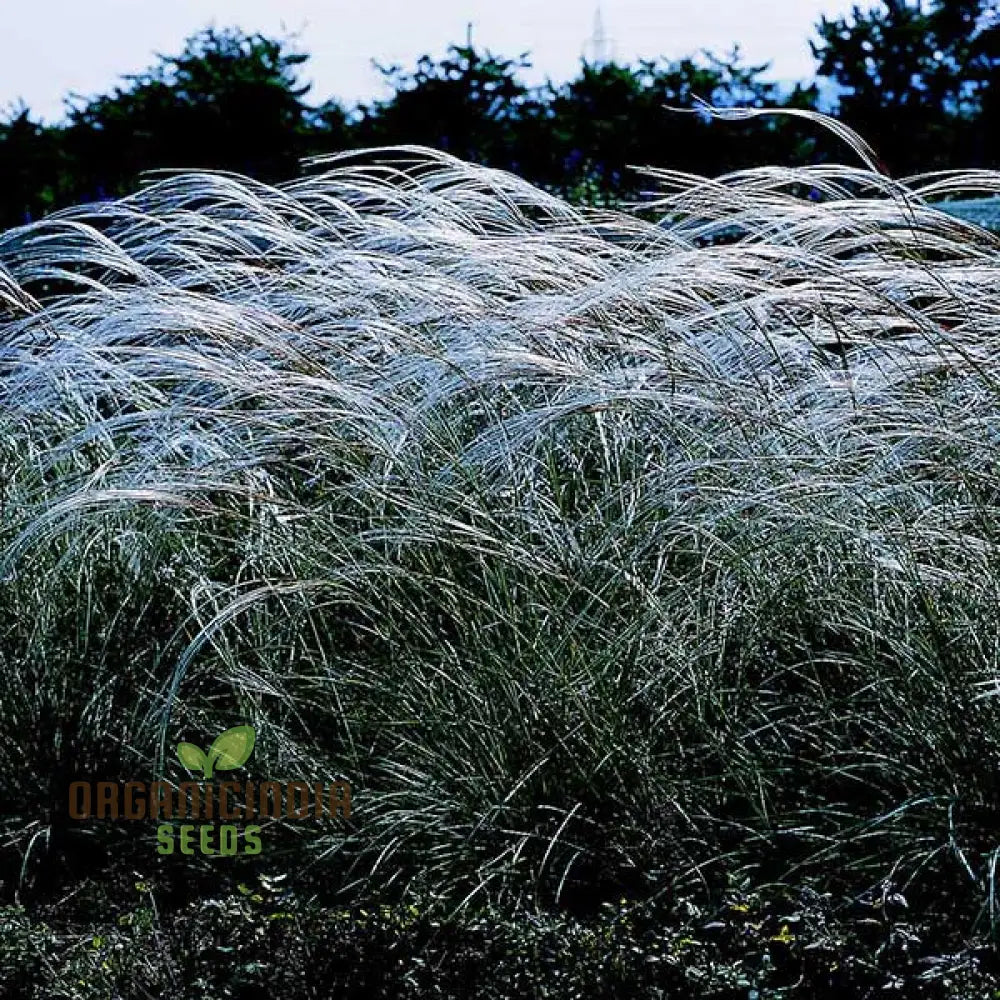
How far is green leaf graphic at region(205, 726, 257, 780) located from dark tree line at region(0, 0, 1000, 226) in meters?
7.60

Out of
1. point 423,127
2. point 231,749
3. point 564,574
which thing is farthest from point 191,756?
point 423,127

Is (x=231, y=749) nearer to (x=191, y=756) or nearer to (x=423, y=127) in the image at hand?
(x=191, y=756)

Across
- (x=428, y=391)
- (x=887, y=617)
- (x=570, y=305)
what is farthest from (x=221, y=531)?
(x=887, y=617)

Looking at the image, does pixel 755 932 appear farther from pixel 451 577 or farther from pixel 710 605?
pixel 451 577

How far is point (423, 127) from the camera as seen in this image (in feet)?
36.6

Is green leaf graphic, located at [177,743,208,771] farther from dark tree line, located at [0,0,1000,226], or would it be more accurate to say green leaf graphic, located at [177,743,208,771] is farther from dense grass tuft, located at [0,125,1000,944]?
dark tree line, located at [0,0,1000,226]

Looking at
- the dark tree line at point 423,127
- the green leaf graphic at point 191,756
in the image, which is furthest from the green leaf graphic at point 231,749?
the dark tree line at point 423,127

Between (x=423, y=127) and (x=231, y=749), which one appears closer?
(x=231, y=749)

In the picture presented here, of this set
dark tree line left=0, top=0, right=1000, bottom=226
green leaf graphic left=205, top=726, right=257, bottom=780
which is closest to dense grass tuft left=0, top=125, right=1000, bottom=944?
green leaf graphic left=205, top=726, right=257, bottom=780

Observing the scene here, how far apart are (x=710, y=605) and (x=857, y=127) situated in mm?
9363

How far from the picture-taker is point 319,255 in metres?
4.96

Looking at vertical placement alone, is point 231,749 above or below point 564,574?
below

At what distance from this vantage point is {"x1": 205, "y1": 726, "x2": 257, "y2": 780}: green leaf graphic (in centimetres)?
338

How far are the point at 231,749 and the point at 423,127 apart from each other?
829 cm
